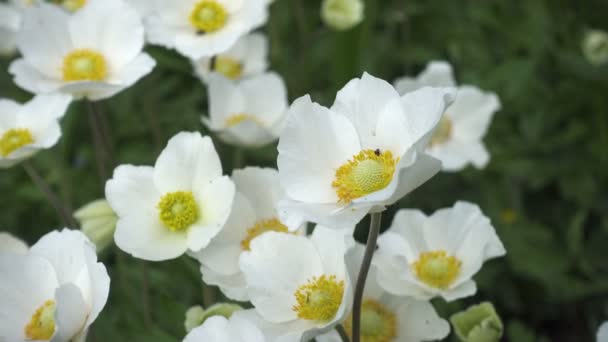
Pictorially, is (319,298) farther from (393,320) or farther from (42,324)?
(42,324)

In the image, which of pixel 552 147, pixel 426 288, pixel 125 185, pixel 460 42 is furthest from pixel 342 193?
pixel 460 42

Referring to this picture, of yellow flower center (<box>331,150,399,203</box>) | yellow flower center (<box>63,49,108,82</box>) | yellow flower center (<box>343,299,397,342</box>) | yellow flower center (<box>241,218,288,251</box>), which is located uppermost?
yellow flower center (<box>331,150,399,203</box>)

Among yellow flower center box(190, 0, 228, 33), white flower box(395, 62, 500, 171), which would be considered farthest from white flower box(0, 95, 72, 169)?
white flower box(395, 62, 500, 171)

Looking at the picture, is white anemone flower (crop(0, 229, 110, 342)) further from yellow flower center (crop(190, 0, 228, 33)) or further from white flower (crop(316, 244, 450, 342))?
yellow flower center (crop(190, 0, 228, 33))

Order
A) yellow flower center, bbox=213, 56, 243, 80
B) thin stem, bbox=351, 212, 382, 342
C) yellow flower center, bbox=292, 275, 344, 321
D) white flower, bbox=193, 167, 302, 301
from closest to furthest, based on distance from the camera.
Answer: thin stem, bbox=351, 212, 382, 342 → yellow flower center, bbox=292, 275, 344, 321 → white flower, bbox=193, 167, 302, 301 → yellow flower center, bbox=213, 56, 243, 80

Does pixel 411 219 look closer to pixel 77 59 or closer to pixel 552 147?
pixel 77 59
